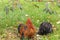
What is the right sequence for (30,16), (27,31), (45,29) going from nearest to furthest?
(27,31), (45,29), (30,16)

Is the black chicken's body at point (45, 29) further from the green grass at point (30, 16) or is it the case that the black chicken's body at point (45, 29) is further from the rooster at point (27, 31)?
the rooster at point (27, 31)

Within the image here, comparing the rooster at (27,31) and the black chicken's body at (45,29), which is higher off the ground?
the rooster at (27,31)

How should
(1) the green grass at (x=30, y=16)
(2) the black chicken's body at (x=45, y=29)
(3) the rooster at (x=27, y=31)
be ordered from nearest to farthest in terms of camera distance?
(3) the rooster at (x=27, y=31)
(2) the black chicken's body at (x=45, y=29)
(1) the green grass at (x=30, y=16)

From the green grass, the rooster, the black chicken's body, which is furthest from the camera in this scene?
the green grass

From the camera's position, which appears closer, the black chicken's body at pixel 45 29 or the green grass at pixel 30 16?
the black chicken's body at pixel 45 29

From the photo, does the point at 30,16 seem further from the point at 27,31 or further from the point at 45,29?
the point at 27,31

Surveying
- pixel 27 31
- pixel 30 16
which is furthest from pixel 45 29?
Answer: pixel 30 16

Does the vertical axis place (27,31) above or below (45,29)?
above

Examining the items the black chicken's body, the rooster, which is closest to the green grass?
the black chicken's body

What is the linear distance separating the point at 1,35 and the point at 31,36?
Result: 0.78 meters

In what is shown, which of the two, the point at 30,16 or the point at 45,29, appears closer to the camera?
the point at 45,29

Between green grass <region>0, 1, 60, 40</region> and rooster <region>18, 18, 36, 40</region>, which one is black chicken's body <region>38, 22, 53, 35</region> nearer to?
green grass <region>0, 1, 60, 40</region>

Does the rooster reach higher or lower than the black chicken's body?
higher

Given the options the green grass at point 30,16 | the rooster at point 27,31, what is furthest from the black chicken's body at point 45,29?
the rooster at point 27,31
